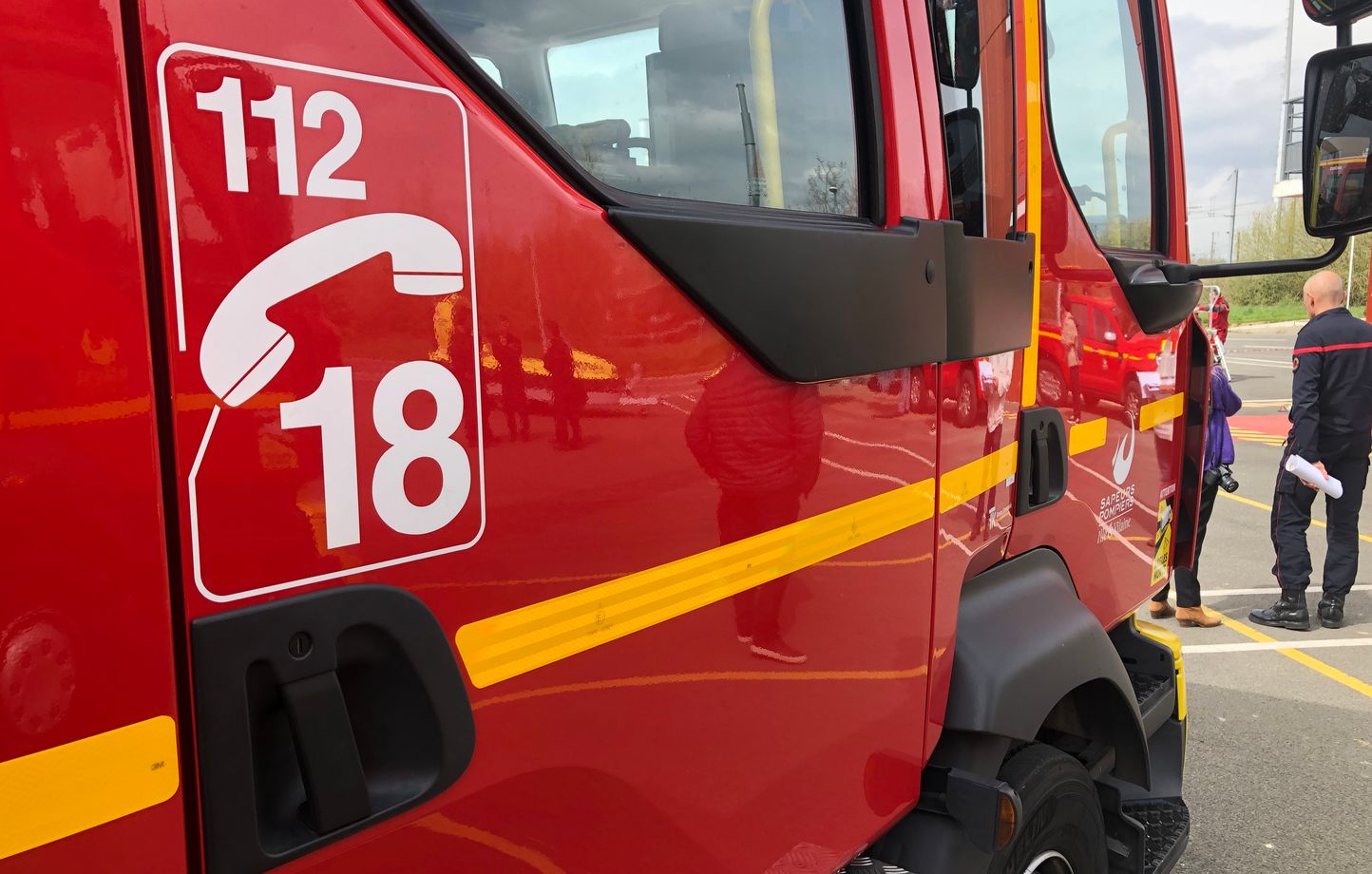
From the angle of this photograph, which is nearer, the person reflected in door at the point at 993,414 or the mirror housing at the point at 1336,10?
the person reflected in door at the point at 993,414

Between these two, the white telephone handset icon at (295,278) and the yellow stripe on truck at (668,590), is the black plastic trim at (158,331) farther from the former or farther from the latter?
the yellow stripe on truck at (668,590)

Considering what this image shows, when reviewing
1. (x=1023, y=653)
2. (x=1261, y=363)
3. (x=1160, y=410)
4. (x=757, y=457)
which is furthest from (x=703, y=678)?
(x=1261, y=363)

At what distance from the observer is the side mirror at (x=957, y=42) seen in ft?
5.00

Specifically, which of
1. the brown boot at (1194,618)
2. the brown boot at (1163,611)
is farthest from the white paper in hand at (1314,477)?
the brown boot at (1163,611)

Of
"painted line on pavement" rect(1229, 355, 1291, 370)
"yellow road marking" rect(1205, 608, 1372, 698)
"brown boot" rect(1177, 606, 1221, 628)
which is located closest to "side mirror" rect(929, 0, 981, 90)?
"yellow road marking" rect(1205, 608, 1372, 698)

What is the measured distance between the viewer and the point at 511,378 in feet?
2.78

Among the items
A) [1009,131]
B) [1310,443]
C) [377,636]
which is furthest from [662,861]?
[1310,443]

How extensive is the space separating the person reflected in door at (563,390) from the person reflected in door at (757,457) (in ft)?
0.56

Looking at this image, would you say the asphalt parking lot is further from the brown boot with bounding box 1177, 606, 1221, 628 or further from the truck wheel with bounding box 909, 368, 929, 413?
the truck wheel with bounding box 909, 368, 929, 413

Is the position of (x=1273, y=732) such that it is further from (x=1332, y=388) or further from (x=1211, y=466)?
(x=1332, y=388)

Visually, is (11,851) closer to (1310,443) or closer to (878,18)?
(878,18)

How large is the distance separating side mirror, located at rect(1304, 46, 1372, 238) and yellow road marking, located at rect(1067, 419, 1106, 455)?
0.66 m

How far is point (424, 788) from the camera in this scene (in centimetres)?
81

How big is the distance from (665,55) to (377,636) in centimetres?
76
